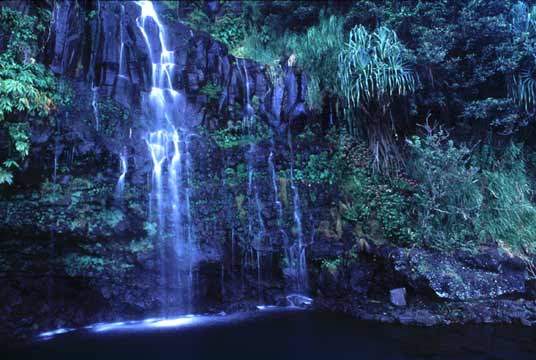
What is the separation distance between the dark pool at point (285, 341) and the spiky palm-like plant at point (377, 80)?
14.5 ft

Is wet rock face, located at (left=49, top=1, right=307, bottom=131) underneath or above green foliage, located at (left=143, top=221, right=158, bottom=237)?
above

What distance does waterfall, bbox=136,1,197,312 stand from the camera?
8.62 m

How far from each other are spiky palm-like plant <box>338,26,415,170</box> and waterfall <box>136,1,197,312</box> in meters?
4.64

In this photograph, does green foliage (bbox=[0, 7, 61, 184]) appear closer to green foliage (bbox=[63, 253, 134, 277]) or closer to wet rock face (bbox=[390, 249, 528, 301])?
green foliage (bbox=[63, 253, 134, 277])

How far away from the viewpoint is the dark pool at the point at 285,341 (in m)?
6.18

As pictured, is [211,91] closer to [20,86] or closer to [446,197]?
[20,86]

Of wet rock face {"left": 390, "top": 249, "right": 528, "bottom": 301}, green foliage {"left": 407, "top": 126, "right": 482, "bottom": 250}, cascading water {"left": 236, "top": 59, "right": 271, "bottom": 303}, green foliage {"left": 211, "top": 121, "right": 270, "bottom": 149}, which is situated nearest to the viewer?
wet rock face {"left": 390, "top": 249, "right": 528, "bottom": 301}

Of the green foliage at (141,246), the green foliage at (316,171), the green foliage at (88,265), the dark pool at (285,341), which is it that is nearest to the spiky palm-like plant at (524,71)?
the green foliage at (316,171)

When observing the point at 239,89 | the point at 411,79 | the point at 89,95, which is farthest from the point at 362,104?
the point at 89,95

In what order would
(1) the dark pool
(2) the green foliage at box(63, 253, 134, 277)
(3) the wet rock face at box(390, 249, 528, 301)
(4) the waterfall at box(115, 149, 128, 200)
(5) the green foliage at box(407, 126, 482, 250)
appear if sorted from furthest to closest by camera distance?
(4) the waterfall at box(115, 149, 128, 200) → (5) the green foliage at box(407, 126, 482, 250) → (2) the green foliage at box(63, 253, 134, 277) → (3) the wet rock face at box(390, 249, 528, 301) → (1) the dark pool

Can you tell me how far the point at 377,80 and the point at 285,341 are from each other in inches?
256

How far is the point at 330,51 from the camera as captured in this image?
10.2 m

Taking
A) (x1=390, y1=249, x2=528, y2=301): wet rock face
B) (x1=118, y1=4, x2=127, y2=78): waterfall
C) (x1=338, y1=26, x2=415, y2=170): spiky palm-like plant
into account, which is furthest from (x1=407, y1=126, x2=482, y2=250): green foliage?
(x1=118, y1=4, x2=127, y2=78): waterfall

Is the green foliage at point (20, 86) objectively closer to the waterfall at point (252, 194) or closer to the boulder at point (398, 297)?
the waterfall at point (252, 194)
